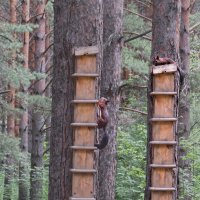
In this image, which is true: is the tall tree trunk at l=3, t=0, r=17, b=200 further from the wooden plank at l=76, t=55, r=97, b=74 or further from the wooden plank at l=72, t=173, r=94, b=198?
the wooden plank at l=76, t=55, r=97, b=74

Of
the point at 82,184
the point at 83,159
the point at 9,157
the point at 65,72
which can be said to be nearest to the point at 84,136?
the point at 83,159

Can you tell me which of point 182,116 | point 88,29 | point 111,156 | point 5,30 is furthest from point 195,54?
point 88,29

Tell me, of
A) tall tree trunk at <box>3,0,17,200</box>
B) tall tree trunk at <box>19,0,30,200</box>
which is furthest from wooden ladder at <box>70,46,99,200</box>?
tall tree trunk at <box>3,0,17,200</box>

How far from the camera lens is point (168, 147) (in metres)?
5.53

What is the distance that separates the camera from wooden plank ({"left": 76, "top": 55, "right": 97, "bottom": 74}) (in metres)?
5.65

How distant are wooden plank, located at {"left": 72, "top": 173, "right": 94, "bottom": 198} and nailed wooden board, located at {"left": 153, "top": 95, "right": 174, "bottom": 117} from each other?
977 mm

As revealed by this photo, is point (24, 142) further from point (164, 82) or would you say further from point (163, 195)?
point (164, 82)

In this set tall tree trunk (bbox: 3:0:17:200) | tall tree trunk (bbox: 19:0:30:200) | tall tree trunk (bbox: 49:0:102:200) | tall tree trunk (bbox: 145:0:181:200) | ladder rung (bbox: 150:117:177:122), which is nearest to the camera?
ladder rung (bbox: 150:117:177:122)

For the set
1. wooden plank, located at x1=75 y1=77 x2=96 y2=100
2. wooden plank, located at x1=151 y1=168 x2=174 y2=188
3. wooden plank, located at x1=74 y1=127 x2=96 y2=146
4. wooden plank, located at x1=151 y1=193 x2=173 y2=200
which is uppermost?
wooden plank, located at x1=75 y1=77 x2=96 y2=100

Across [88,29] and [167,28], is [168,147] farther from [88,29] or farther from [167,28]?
[167,28]

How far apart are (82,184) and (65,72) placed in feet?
4.05

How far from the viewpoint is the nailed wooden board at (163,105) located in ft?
18.2

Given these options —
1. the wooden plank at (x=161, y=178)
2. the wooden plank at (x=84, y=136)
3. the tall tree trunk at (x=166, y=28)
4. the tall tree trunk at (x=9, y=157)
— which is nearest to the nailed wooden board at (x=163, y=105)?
the wooden plank at (x=161, y=178)

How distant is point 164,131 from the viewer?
5.55m
